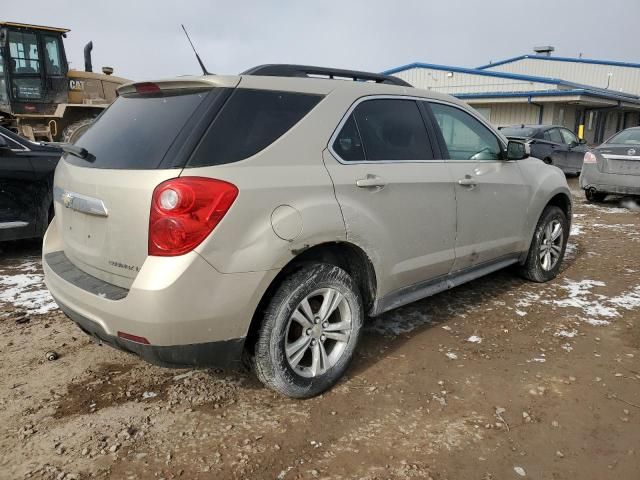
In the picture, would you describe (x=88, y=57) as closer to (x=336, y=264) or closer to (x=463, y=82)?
(x=336, y=264)

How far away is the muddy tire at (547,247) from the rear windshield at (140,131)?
3.50 meters

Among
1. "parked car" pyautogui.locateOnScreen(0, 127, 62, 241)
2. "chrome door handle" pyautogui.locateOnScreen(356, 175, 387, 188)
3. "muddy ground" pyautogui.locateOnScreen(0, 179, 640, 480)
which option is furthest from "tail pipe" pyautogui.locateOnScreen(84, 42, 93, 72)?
"chrome door handle" pyautogui.locateOnScreen(356, 175, 387, 188)

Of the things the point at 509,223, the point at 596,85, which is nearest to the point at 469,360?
the point at 509,223

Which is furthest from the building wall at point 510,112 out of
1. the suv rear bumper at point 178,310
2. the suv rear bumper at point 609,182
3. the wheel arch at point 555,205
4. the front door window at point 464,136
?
the suv rear bumper at point 178,310

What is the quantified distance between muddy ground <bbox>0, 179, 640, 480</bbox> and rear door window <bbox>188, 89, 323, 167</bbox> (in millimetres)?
1389

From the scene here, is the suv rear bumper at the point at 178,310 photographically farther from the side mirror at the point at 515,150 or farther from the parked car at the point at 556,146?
the parked car at the point at 556,146

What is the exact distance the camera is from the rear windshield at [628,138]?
9688 mm

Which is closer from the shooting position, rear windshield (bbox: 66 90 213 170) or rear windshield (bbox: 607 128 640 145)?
rear windshield (bbox: 66 90 213 170)

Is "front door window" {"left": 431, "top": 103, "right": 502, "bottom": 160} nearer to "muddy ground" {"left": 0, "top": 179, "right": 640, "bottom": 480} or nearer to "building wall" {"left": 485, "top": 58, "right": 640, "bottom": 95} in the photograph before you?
"muddy ground" {"left": 0, "top": 179, "right": 640, "bottom": 480}

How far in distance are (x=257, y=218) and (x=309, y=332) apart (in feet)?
2.54

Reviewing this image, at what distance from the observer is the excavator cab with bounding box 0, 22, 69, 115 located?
40.0 ft

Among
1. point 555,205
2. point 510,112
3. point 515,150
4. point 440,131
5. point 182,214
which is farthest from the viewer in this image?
point 510,112

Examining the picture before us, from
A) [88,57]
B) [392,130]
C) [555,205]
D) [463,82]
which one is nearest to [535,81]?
[463,82]

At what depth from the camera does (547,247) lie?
16.4ft
